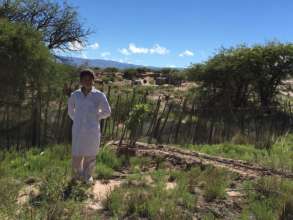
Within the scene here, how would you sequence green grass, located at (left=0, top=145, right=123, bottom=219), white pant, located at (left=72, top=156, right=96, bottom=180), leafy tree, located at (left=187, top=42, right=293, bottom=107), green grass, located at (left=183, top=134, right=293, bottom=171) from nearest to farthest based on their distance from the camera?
1. green grass, located at (left=0, top=145, right=123, bottom=219)
2. white pant, located at (left=72, top=156, right=96, bottom=180)
3. green grass, located at (left=183, top=134, right=293, bottom=171)
4. leafy tree, located at (left=187, top=42, right=293, bottom=107)

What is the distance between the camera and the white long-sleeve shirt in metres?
7.22

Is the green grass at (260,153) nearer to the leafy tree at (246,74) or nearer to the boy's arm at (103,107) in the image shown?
the boy's arm at (103,107)

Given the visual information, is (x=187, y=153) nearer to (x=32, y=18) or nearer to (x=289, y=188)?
(x=289, y=188)

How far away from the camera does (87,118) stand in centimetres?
725

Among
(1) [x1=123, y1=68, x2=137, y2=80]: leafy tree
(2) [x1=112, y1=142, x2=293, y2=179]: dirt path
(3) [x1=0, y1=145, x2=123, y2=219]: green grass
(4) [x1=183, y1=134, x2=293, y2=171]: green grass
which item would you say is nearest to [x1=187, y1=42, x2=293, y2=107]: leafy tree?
(4) [x1=183, y1=134, x2=293, y2=171]: green grass

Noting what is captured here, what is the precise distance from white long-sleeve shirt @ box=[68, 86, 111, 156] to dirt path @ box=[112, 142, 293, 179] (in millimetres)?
2745

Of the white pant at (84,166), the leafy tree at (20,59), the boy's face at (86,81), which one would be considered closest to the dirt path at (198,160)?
the white pant at (84,166)

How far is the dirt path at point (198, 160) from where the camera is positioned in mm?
8922

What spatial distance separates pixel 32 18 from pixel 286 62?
1308 cm

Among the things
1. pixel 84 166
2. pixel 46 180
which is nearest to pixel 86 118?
pixel 84 166

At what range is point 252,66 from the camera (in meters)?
24.3

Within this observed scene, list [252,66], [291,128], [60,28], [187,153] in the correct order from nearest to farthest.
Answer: [187,153]
[291,128]
[252,66]
[60,28]

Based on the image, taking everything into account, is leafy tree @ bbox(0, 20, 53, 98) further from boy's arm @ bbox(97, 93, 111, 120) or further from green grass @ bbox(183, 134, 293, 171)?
boy's arm @ bbox(97, 93, 111, 120)

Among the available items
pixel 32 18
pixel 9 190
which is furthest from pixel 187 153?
pixel 32 18
